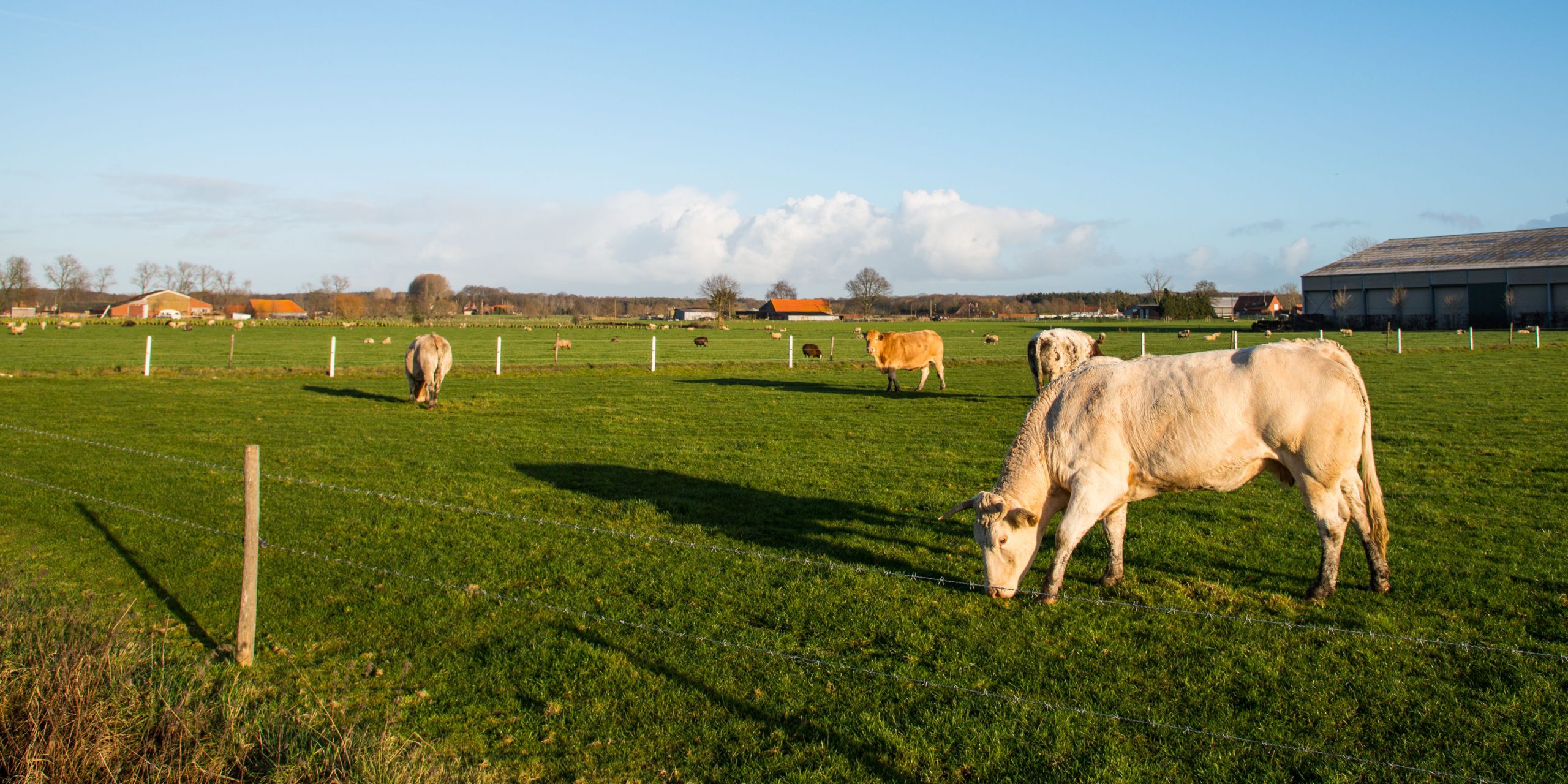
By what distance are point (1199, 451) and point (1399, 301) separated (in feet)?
254

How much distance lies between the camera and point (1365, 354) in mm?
39375

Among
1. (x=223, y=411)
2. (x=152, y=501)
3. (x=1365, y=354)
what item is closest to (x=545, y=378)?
(x=223, y=411)

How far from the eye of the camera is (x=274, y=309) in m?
150

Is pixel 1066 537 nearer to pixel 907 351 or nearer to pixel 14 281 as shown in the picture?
pixel 907 351

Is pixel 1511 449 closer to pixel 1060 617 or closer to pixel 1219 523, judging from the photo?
pixel 1219 523

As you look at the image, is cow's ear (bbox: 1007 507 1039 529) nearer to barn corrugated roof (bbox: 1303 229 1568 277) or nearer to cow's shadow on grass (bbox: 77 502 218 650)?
cow's shadow on grass (bbox: 77 502 218 650)

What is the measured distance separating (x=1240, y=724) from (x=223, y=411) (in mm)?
20895

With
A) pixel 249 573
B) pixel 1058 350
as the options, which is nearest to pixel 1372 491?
pixel 249 573

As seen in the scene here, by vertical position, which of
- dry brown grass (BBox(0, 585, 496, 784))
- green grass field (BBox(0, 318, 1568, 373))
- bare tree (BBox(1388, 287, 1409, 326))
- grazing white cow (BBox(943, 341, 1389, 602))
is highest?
bare tree (BBox(1388, 287, 1409, 326))

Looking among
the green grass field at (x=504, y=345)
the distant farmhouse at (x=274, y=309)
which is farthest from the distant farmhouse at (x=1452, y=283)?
the distant farmhouse at (x=274, y=309)

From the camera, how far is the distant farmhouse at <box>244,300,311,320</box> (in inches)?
5586

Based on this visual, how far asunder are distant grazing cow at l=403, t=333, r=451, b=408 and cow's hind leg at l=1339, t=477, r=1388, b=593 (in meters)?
18.8

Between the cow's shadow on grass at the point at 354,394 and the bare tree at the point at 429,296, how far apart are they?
9330cm

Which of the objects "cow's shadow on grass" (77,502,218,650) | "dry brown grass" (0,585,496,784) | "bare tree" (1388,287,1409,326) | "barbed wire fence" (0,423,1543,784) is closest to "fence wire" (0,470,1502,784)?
"barbed wire fence" (0,423,1543,784)
